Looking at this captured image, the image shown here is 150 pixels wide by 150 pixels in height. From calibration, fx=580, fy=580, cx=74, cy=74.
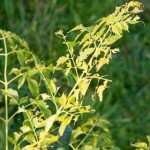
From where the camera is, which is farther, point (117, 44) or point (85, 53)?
point (117, 44)

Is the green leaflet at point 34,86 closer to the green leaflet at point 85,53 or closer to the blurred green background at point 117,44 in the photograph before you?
the green leaflet at point 85,53

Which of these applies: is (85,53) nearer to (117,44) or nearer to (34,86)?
(34,86)

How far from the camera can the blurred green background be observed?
3.19 m

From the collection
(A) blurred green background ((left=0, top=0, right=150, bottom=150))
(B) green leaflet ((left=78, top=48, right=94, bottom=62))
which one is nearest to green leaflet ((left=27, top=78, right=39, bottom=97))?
(B) green leaflet ((left=78, top=48, right=94, bottom=62))

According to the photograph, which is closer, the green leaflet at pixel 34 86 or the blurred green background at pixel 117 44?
the green leaflet at pixel 34 86

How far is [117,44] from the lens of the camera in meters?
3.57

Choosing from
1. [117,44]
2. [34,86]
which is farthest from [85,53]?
[117,44]

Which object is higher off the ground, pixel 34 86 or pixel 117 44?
pixel 34 86

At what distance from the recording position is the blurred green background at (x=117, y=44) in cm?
319

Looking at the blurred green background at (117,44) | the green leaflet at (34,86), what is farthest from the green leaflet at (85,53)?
the blurred green background at (117,44)

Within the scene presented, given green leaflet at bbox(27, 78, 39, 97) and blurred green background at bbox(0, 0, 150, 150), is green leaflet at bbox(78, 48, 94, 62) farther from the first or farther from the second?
blurred green background at bbox(0, 0, 150, 150)

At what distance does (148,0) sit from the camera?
12.7 ft

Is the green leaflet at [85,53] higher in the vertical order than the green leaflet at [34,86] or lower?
higher

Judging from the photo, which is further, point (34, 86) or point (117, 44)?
point (117, 44)
